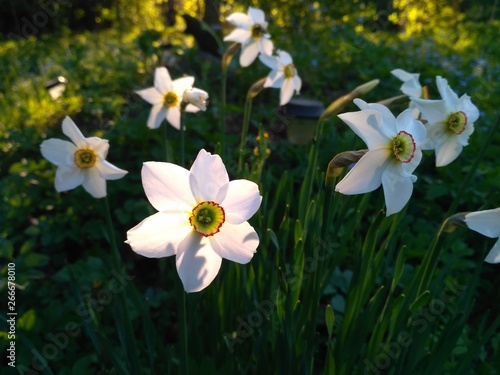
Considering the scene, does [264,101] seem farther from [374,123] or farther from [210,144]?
[374,123]

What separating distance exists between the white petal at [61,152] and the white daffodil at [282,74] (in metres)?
0.65

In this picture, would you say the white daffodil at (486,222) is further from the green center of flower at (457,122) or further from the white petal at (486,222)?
the green center of flower at (457,122)

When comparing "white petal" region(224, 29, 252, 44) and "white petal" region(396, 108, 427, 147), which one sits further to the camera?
"white petal" region(224, 29, 252, 44)

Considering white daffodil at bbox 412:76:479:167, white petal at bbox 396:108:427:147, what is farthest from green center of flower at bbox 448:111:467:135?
white petal at bbox 396:108:427:147


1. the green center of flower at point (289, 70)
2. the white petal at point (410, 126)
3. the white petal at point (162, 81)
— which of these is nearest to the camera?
the white petal at point (410, 126)

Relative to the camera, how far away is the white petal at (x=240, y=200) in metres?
0.71

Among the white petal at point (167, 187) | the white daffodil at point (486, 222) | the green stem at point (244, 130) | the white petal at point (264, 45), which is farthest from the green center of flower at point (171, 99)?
the white daffodil at point (486, 222)

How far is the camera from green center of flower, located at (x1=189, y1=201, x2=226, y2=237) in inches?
28.8

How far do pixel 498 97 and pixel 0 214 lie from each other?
308cm

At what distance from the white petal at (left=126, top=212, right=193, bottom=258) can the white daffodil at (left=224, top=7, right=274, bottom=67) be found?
Result: 95 cm

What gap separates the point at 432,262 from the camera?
0.94m

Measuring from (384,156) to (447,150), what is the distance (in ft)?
0.96

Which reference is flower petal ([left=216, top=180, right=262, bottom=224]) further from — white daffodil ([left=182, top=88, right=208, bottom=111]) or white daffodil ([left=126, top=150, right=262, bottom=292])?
white daffodil ([left=182, top=88, right=208, bottom=111])

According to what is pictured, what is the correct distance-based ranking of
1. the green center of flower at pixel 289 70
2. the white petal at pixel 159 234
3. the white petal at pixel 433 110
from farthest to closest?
1. the green center of flower at pixel 289 70
2. the white petal at pixel 433 110
3. the white petal at pixel 159 234
